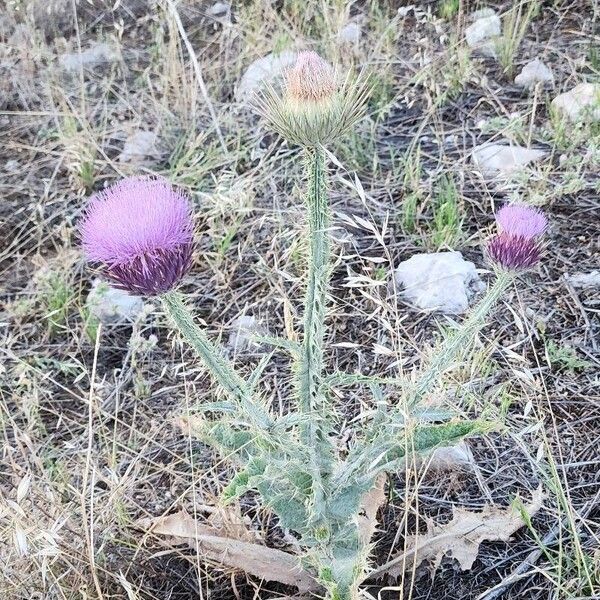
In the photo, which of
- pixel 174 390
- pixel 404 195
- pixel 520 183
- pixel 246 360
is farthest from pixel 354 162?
pixel 174 390

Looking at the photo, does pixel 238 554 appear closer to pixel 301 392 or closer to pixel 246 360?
pixel 301 392

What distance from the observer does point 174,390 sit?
Answer: 230 cm

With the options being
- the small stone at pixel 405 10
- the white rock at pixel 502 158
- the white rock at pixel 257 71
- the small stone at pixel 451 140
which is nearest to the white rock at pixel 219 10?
the white rock at pixel 257 71

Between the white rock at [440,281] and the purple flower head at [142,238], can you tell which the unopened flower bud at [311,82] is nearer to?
the purple flower head at [142,238]

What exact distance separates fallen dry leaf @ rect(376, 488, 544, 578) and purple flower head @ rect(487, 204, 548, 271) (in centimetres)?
52

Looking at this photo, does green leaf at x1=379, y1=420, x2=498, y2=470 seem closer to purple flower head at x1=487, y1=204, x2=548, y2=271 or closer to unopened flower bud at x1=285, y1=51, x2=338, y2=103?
purple flower head at x1=487, y1=204, x2=548, y2=271

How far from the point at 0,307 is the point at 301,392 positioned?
1533 mm

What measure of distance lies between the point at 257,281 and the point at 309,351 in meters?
1.08

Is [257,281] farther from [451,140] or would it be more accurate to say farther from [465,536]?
[465,536]

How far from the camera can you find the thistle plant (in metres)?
1.36

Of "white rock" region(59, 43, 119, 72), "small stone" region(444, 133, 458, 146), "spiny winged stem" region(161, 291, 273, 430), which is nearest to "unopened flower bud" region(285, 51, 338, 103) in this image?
"spiny winged stem" region(161, 291, 273, 430)

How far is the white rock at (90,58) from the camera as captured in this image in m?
3.61

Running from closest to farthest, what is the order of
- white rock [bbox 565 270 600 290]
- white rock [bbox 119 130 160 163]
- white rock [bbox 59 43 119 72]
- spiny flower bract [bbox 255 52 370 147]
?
spiny flower bract [bbox 255 52 370 147]
white rock [bbox 565 270 600 290]
white rock [bbox 119 130 160 163]
white rock [bbox 59 43 119 72]

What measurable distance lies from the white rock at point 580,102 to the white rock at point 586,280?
63cm
